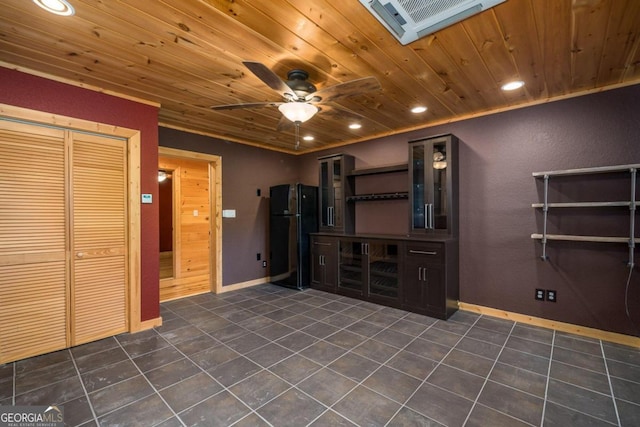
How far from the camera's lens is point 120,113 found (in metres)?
2.85

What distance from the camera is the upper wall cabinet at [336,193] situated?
452 cm

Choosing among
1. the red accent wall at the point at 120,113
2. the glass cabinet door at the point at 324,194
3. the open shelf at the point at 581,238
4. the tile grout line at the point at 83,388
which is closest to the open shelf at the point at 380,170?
the glass cabinet door at the point at 324,194

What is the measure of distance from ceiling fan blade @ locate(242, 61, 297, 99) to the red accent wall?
71.9 inches

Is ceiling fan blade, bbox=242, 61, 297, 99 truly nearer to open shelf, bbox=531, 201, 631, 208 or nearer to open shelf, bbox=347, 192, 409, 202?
open shelf, bbox=347, 192, 409, 202

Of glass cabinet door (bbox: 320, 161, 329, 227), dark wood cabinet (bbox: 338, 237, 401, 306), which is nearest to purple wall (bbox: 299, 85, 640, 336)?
dark wood cabinet (bbox: 338, 237, 401, 306)

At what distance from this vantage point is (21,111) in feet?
7.64

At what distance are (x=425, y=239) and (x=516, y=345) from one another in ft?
4.49

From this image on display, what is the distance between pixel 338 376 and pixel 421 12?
2.54 m

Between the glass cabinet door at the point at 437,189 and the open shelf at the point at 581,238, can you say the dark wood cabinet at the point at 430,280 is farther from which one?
the open shelf at the point at 581,238

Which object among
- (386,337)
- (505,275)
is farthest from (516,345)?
(386,337)

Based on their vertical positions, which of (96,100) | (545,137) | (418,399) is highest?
(96,100)

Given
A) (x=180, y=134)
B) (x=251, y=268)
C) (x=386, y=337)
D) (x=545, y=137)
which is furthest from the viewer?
(x=251, y=268)

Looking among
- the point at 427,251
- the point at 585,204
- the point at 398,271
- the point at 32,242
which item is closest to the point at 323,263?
the point at 398,271

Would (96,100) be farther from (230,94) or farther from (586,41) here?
(586,41)
